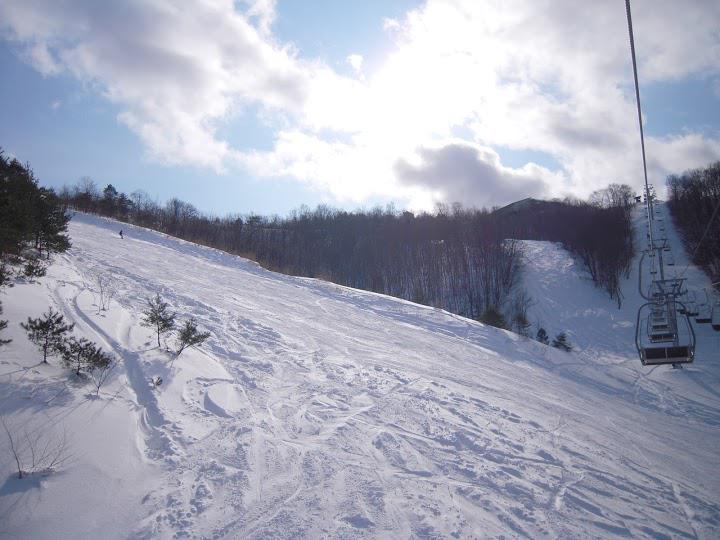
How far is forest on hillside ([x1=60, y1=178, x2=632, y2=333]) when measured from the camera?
4394 cm

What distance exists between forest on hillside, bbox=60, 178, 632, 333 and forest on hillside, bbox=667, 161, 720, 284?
579 cm

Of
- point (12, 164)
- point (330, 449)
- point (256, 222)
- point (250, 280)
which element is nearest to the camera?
point (330, 449)

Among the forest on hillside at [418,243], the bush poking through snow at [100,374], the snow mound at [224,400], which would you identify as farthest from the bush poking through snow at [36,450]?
the forest on hillside at [418,243]

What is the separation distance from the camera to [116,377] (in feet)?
23.7

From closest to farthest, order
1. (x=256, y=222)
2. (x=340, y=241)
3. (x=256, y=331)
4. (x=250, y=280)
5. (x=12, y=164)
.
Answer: (x=12, y=164) < (x=256, y=331) < (x=250, y=280) < (x=340, y=241) < (x=256, y=222)

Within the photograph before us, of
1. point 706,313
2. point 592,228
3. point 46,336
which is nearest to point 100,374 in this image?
point 46,336

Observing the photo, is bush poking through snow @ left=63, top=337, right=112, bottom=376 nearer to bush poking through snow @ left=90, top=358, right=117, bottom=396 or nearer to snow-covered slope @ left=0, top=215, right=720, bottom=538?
bush poking through snow @ left=90, top=358, right=117, bottom=396

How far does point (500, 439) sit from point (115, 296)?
12.4 meters

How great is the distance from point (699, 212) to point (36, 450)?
201ft

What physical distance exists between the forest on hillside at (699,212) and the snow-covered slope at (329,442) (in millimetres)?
33379

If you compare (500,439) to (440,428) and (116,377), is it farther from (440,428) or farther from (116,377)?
(116,377)

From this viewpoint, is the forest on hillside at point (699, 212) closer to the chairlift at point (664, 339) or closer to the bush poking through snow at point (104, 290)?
the chairlift at point (664, 339)

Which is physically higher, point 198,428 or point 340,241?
point 340,241

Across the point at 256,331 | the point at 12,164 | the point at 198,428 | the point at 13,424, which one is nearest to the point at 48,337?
the point at 13,424
